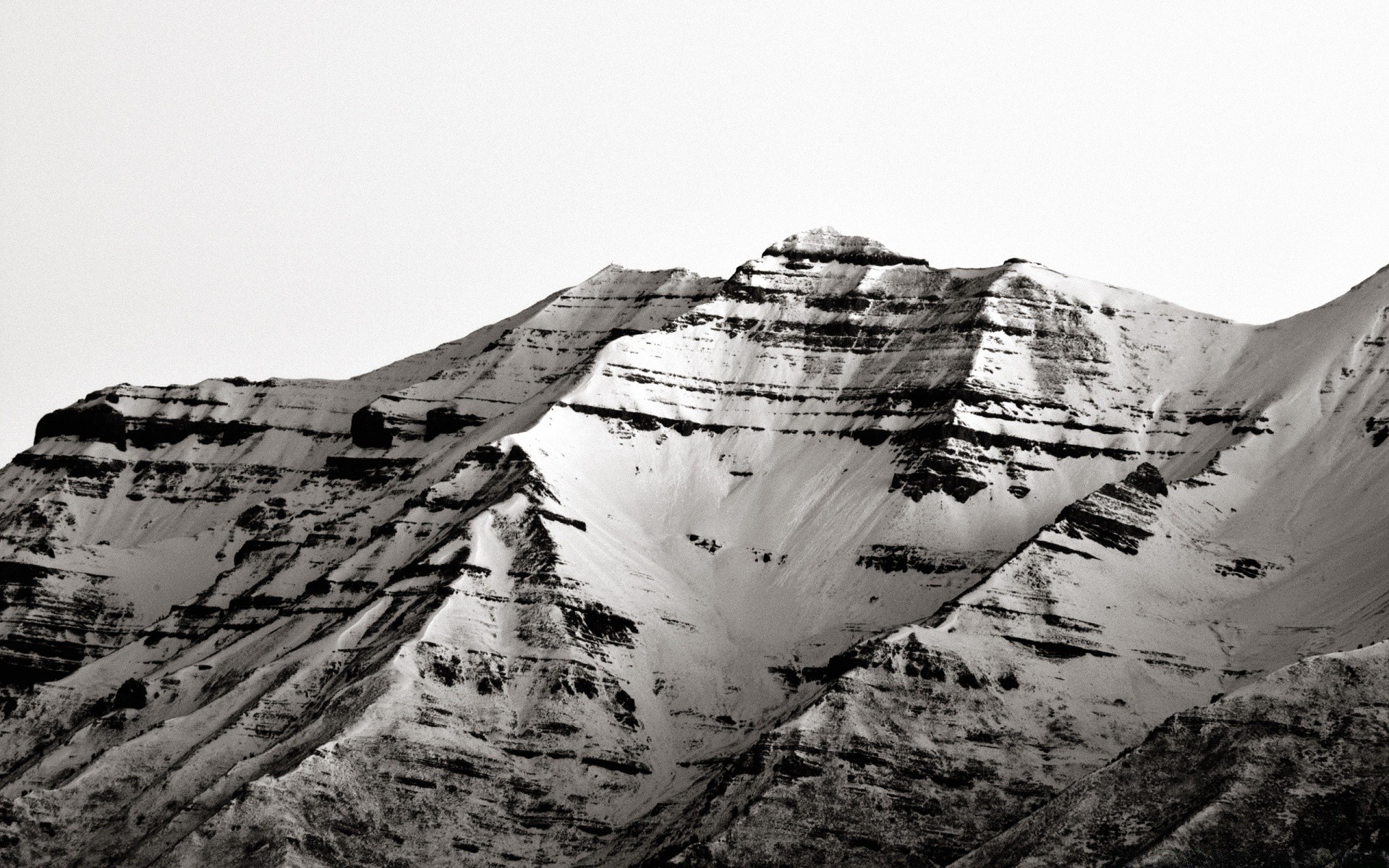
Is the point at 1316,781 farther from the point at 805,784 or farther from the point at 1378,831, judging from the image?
the point at 805,784

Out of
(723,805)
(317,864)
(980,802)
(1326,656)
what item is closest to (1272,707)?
(1326,656)

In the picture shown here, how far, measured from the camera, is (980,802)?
195 m

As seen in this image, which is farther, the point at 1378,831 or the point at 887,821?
the point at 887,821

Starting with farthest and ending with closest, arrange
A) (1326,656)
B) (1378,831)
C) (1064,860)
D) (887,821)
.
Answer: (887,821), (1326,656), (1064,860), (1378,831)

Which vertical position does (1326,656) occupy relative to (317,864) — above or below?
above

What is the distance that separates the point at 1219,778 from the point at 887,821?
34.3m

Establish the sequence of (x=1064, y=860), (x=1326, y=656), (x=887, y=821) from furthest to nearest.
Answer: (x=887, y=821) < (x=1326, y=656) < (x=1064, y=860)

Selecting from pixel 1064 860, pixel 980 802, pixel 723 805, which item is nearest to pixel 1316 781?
pixel 1064 860

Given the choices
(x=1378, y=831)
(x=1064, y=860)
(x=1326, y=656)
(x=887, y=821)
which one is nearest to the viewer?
(x=1378, y=831)

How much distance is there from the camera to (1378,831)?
154m

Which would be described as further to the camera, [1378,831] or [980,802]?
[980,802]

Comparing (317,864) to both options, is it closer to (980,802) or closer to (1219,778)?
(980,802)

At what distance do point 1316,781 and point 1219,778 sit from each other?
6.59m

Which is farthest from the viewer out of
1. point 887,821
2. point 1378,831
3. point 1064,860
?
point 887,821
